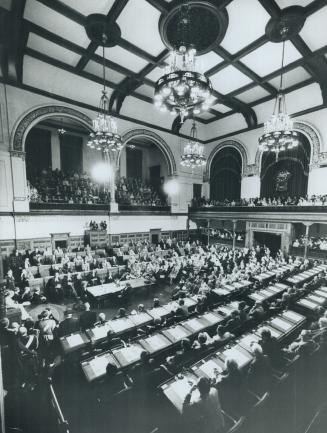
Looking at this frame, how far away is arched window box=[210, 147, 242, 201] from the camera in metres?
18.8

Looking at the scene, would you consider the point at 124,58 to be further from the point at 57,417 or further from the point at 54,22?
the point at 57,417

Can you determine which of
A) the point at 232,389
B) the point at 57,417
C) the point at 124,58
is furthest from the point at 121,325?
the point at 124,58

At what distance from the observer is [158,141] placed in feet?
59.1

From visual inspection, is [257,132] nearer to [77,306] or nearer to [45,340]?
[77,306]

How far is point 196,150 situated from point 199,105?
5.53 metres

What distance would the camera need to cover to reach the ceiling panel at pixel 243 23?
796 centimetres

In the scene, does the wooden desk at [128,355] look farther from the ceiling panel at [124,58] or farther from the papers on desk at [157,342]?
the ceiling panel at [124,58]

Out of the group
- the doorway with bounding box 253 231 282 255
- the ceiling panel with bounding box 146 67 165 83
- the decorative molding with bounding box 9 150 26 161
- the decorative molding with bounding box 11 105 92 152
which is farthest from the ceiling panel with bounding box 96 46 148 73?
the doorway with bounding box 253 231 282 255

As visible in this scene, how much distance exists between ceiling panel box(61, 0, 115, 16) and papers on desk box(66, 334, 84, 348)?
10.1m

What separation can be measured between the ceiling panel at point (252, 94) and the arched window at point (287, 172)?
3741 mm

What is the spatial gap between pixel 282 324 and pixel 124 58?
1260 cm

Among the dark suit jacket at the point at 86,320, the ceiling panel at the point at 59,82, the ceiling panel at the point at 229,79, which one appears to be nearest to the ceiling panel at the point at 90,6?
the ceiling panel at the point at 59,82

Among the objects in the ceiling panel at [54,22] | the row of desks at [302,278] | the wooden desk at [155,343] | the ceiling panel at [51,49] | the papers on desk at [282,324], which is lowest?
the row of desks at [302,278]

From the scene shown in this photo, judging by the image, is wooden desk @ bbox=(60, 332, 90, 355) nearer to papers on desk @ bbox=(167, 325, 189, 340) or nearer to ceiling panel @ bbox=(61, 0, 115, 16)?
papers on desk @ bbox=(167, 325, 189, 340)
